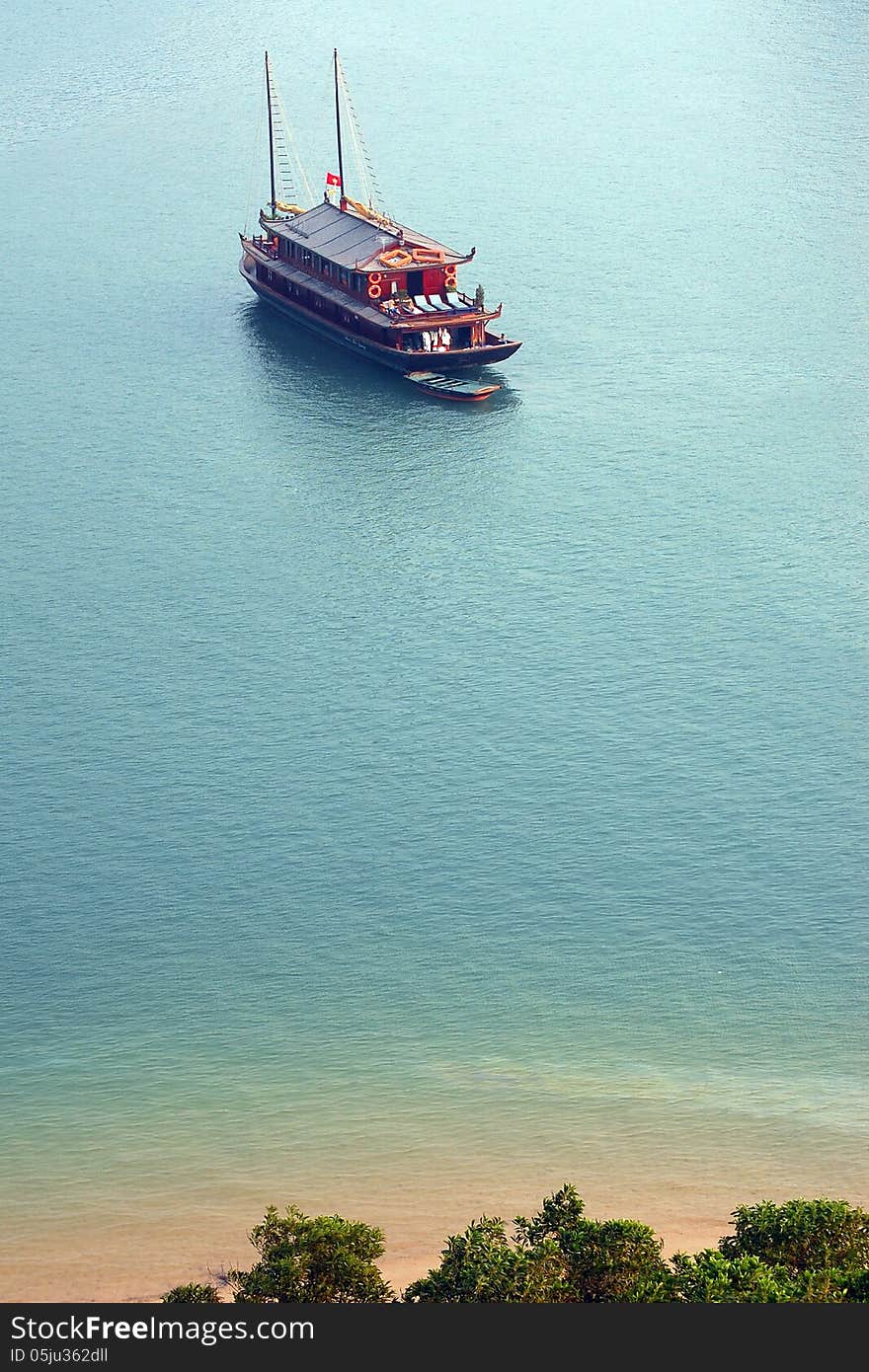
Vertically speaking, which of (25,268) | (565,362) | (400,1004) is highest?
(25,268)

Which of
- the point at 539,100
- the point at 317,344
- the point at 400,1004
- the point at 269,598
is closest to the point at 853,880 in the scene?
the point at 400,1004

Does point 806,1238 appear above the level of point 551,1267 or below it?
above

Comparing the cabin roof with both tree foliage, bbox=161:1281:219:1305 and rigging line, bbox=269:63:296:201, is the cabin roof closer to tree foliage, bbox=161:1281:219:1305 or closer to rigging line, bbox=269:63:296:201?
rigging line, bbox=269:63:296:201

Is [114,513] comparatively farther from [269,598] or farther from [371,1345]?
[371,1345]

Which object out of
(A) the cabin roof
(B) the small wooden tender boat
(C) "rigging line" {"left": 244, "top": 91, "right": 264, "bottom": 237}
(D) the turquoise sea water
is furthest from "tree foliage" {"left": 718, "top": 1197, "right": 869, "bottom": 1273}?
(C) "rigging line" {"left": 244, "top": 91, "right": 264, "bottom": 237}

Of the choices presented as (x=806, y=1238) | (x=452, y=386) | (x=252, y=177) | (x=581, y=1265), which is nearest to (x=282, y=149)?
(x=252, y=177)

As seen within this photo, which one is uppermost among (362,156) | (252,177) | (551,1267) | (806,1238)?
(362,156)

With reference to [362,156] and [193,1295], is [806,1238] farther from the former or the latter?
[362,156]
